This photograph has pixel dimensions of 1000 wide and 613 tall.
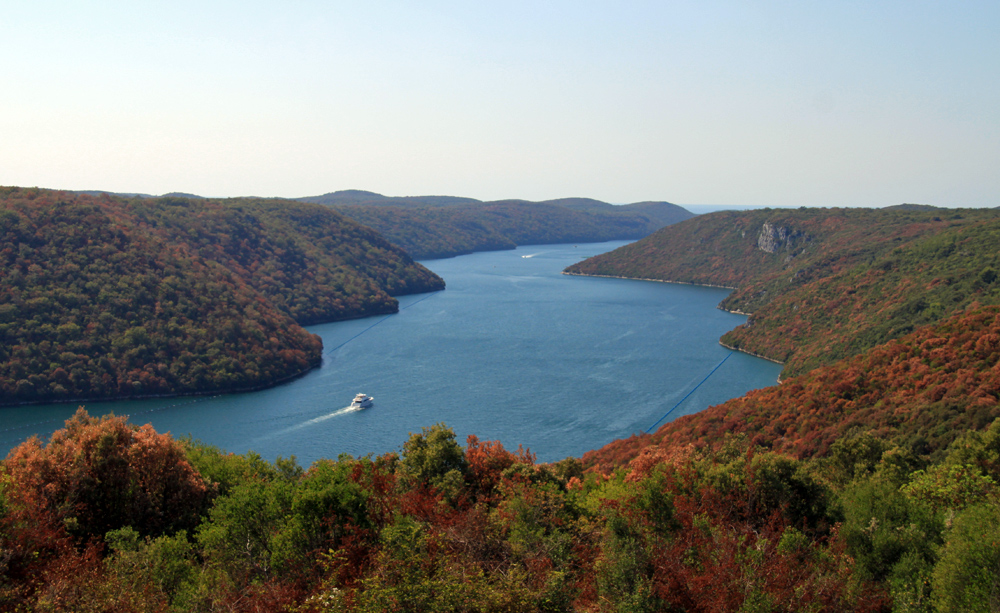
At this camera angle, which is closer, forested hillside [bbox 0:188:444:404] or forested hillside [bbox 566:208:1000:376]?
forested hillside [bbox 0:188:444:404]

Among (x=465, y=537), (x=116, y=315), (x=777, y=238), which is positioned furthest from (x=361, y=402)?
(x=777, y=238)

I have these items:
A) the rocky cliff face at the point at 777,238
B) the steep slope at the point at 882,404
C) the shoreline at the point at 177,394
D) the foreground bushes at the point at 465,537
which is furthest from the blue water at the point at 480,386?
the rocky cliff face at the point at 777,238

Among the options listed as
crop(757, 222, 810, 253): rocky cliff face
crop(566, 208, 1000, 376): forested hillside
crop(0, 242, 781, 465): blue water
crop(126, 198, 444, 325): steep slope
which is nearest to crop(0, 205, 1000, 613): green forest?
crop(0, 242, 781, 465): blue water

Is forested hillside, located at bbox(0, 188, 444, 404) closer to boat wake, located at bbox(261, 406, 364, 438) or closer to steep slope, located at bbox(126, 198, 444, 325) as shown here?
steep slope, located at bbox(126, 198, 444, 325)

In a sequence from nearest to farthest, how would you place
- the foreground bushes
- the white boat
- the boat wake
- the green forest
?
the foreground bushes
the green forest
the boat wake
the white boat

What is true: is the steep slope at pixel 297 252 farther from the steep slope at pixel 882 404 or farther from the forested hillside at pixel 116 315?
the steep slope at pixel 882 404
